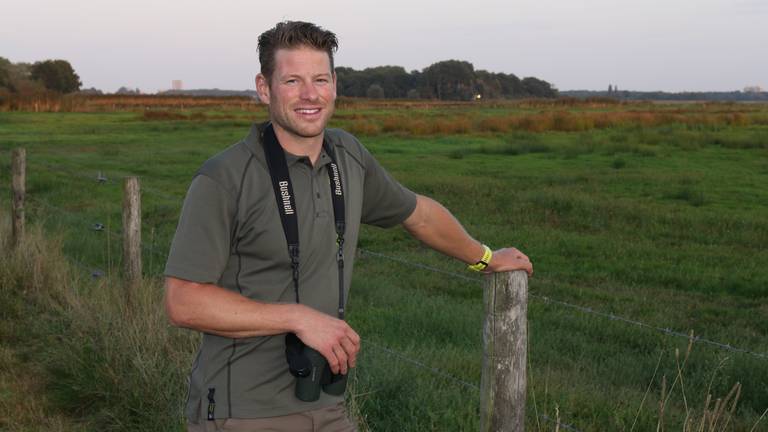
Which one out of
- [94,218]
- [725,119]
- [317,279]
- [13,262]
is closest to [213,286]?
[317,279]

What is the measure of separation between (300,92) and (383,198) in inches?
20.5

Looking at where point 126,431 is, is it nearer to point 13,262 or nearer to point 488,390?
point 488,390

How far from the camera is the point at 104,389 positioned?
16.4ft

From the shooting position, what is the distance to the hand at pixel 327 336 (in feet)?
7.30

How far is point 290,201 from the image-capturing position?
2.33 m

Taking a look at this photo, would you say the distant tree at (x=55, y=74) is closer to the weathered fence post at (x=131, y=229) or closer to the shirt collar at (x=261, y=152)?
the weathered fence post at (x=131, y=229)

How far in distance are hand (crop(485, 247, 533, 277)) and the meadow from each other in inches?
25.6

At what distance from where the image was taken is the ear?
8.30 feet

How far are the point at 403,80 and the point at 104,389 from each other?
6100 inches

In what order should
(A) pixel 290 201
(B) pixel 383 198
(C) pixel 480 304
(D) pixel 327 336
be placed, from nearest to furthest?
1. (D) pixel 327 336
2. (A) pixel 290 201
3. (B) pixel 383 198
4. (C) pixel 480 304

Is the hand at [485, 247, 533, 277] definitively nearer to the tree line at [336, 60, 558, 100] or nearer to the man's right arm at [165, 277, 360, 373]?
the man's right arm at [165, 277, 360, 373]

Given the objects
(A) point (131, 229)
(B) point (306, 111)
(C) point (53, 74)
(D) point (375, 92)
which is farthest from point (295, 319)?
(D) point (375, 92)

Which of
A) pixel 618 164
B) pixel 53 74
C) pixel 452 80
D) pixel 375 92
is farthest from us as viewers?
pixel 452 80

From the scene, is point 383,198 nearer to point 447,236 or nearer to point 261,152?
point 447,236
